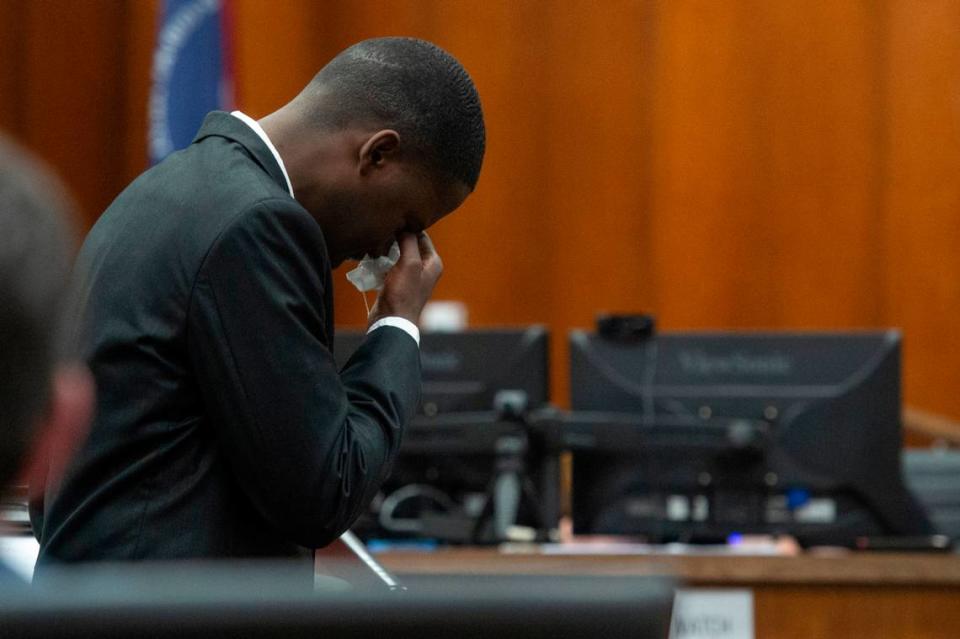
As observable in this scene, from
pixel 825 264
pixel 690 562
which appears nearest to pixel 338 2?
pixel 825 264

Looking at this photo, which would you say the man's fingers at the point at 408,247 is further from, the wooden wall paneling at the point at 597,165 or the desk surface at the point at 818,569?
the wooden wall paneling at the point at 597,165

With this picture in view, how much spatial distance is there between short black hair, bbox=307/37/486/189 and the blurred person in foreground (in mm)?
1140

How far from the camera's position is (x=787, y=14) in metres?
→ 5.83

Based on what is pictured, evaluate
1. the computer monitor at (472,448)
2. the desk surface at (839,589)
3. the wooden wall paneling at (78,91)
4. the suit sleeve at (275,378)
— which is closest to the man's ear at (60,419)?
the suit sleeve at (275,378)

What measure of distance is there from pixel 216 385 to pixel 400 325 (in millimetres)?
287

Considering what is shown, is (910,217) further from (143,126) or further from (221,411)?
(221,411)

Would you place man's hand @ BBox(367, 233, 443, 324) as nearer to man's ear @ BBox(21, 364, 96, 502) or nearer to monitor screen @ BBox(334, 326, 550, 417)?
man's ear @ BBox(21, 364, 96, 502)

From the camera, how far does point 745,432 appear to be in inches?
129

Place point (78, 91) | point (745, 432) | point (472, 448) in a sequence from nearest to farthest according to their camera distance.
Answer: point (745, 432)
point (472, 448)
point (78, 91)

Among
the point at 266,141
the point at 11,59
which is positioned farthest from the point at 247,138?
the point at 11,59

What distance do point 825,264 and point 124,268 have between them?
15.2ft

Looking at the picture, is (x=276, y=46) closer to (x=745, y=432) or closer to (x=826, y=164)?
(x=826, y=164)

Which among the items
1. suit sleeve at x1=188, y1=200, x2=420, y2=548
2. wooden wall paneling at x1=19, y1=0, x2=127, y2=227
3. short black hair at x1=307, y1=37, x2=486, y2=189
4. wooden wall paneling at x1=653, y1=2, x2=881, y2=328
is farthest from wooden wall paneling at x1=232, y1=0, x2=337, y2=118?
suit sleeve at x1=188, y1=200, x2=420, y2=548

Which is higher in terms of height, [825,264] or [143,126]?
[143,126]
